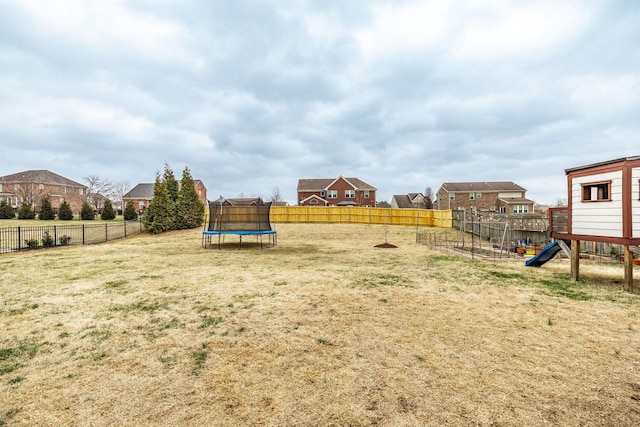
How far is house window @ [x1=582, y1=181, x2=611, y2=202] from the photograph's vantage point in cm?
800

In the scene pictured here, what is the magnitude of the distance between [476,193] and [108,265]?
175 ft

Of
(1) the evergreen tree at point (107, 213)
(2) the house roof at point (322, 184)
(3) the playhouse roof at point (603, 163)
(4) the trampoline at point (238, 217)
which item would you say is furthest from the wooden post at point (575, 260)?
(2) the house roof at point (322, 184)

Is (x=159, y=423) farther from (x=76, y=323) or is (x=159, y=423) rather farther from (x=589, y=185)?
(x=589, y=185)

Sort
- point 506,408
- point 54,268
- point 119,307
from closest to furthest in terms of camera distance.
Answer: point 506,408, point 119,307, point 54,268

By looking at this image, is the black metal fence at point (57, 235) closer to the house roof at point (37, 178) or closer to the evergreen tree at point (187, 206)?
the evergreen tree at point (187, 206)

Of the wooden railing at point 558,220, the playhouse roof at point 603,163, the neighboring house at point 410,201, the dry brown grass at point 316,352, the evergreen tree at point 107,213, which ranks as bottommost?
the dry brown grass at point 316,352

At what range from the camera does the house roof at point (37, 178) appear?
53531mm

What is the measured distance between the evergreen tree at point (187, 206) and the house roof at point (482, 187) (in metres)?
41.7

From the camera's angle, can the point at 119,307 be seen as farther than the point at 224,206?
No

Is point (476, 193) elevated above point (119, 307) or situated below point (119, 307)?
above

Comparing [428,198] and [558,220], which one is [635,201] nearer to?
[558,220]

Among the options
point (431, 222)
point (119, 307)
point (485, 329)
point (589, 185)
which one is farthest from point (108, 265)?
point (431, 222)

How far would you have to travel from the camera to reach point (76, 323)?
5.16m

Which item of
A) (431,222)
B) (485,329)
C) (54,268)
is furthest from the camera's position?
(431,222)
